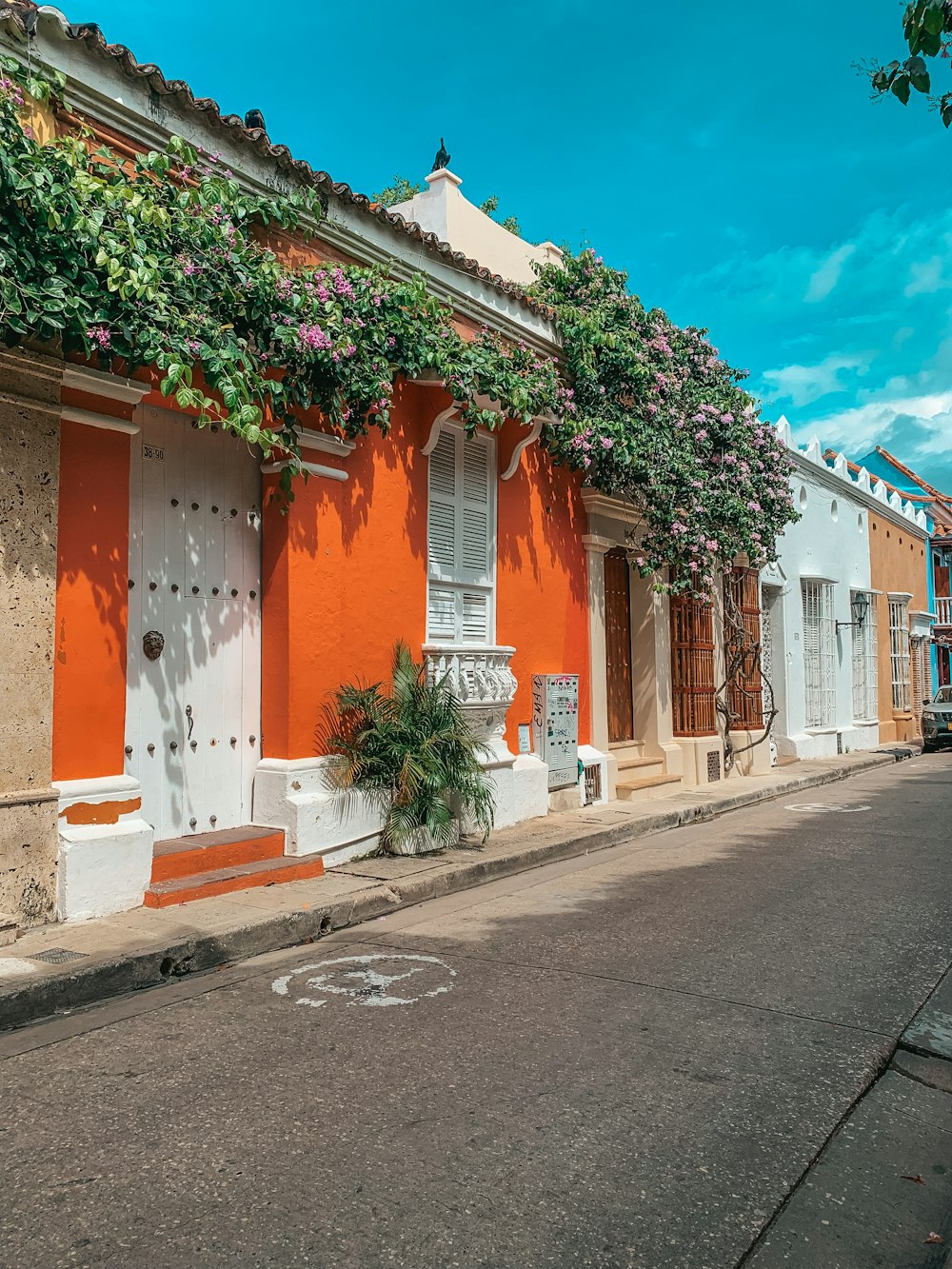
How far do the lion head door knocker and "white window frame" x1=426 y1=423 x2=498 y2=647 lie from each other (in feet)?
9.61

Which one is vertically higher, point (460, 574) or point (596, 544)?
point (596, 544)

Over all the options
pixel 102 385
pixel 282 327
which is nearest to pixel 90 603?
pixel 102 385

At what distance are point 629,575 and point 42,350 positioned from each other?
30.3ft

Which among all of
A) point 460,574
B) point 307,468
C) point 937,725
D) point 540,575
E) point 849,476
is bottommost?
point 937,725

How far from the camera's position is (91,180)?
5918mm

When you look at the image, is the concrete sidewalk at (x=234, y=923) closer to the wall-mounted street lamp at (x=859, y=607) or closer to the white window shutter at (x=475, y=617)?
the white window shutter at (x=475, y=617)

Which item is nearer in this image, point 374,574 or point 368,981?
point 368,981

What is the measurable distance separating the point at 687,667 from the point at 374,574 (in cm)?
712

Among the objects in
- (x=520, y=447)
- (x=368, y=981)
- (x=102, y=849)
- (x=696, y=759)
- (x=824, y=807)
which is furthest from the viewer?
(x=696, y=759)

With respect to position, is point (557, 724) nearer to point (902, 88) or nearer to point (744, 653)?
point (744, 653)

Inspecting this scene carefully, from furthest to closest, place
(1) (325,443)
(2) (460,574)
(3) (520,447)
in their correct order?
(3) (520,447) < (2) (460,574) < (1) (325,443)

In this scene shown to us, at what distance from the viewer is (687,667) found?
14742 millimetres

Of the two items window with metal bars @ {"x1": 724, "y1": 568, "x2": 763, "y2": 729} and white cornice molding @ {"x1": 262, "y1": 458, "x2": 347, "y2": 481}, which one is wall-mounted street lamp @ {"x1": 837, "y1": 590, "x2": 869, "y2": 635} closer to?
window with metal bars @ {"x1": 724, "y1": 568, "x2": 763, "y2": 729}

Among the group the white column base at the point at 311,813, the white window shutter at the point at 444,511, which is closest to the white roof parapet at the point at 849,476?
the white window shutter at the point at 444,511
